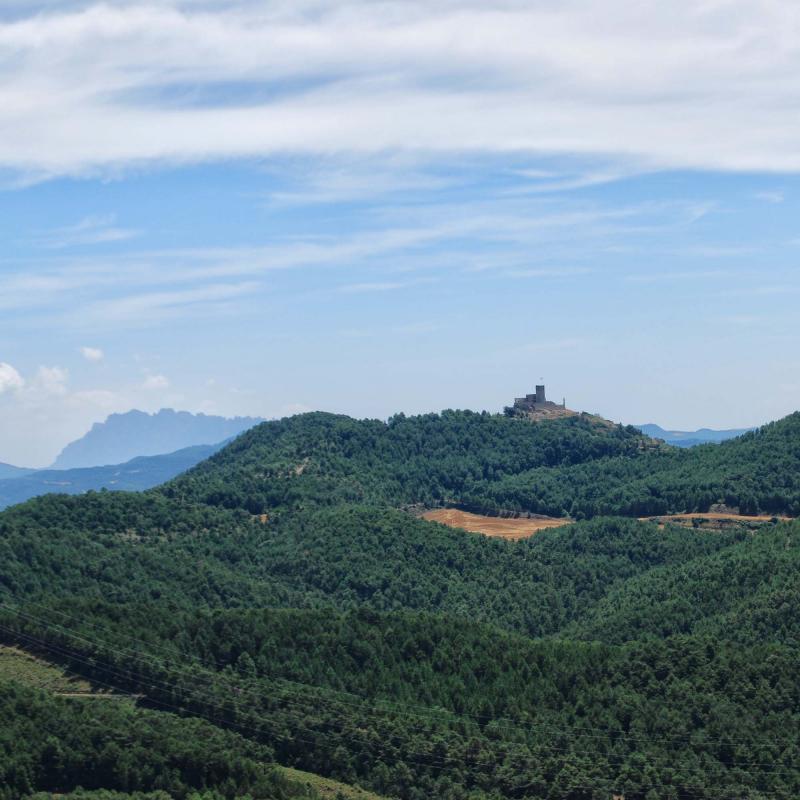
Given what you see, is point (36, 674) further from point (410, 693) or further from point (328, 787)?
point (410, 693)

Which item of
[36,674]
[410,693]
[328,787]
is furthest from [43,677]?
[410,693]

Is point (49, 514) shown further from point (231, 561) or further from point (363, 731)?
point (363, 731)

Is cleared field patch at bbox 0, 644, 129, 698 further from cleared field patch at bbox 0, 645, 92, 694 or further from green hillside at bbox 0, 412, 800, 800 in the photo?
green hillside at bbox 0, 412, 800, 800

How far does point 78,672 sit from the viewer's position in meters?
108

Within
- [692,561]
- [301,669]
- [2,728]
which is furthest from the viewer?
[692,561]

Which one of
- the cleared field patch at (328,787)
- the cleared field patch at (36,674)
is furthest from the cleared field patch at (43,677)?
the cleared field patch at (328,787)

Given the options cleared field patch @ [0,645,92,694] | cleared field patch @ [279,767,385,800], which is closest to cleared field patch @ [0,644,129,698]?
cleared field patch @ [0,645,92,694]

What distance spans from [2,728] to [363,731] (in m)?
26.4

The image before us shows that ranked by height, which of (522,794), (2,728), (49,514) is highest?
(49,514)

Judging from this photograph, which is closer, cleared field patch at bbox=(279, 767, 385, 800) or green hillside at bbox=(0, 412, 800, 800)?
green hillside at bbox=(0, 412, 800, 800)

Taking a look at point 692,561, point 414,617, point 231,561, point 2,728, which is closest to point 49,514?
point 231,561

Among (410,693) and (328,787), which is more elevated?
(410,693)

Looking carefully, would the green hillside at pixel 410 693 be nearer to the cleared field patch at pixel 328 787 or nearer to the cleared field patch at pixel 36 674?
the cleared field patch at pixel 36 674

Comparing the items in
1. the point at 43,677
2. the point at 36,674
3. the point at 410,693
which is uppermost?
the point at 36,674
